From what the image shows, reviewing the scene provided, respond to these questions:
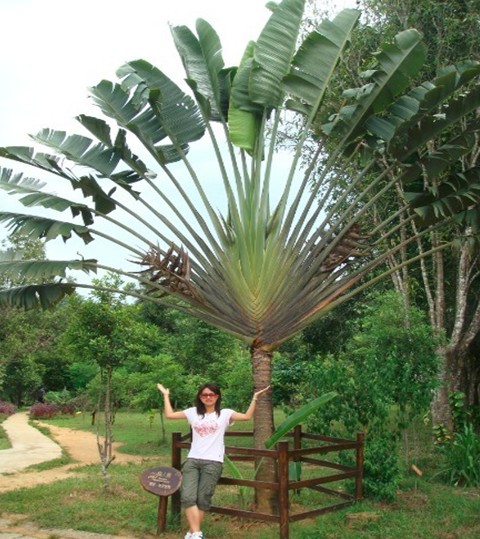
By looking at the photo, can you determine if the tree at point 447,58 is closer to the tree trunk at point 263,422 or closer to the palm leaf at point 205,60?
the palm leaf at point 205,60

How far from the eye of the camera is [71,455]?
15.1m

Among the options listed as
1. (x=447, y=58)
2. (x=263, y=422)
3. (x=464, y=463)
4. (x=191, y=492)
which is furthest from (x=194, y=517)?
(x=447, y=58)

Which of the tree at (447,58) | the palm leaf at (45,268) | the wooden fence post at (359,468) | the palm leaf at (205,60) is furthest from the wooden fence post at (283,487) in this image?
the tree at (447,58)

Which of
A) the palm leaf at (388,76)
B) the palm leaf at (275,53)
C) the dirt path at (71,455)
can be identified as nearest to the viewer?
the palm leaf at (388,76)

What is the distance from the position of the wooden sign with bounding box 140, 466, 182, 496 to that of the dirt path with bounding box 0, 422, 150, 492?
13.2ft

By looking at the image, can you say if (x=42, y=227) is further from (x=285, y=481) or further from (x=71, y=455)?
(x=71, y=455)

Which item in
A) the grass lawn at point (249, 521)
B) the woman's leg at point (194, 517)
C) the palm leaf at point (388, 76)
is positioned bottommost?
the grass lawn at point (249, 521)

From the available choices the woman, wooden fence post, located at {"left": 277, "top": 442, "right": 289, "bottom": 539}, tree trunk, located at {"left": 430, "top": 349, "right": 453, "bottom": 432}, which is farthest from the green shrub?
the woman

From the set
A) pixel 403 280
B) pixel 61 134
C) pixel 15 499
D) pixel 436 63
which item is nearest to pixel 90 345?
pixel 15 499

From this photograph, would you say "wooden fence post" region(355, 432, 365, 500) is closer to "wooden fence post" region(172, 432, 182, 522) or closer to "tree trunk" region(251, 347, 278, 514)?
"tree trunk" region(251, 347, 278, 514)

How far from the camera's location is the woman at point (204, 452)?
6.21 metres

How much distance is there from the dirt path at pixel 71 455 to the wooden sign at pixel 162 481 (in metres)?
4.03

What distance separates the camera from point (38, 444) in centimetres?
1709

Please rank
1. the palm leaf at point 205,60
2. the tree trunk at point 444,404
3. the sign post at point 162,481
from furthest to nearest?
the tree trunk at point 444,404, the palm leaf at point 205,60, the sign post at point 162,481
